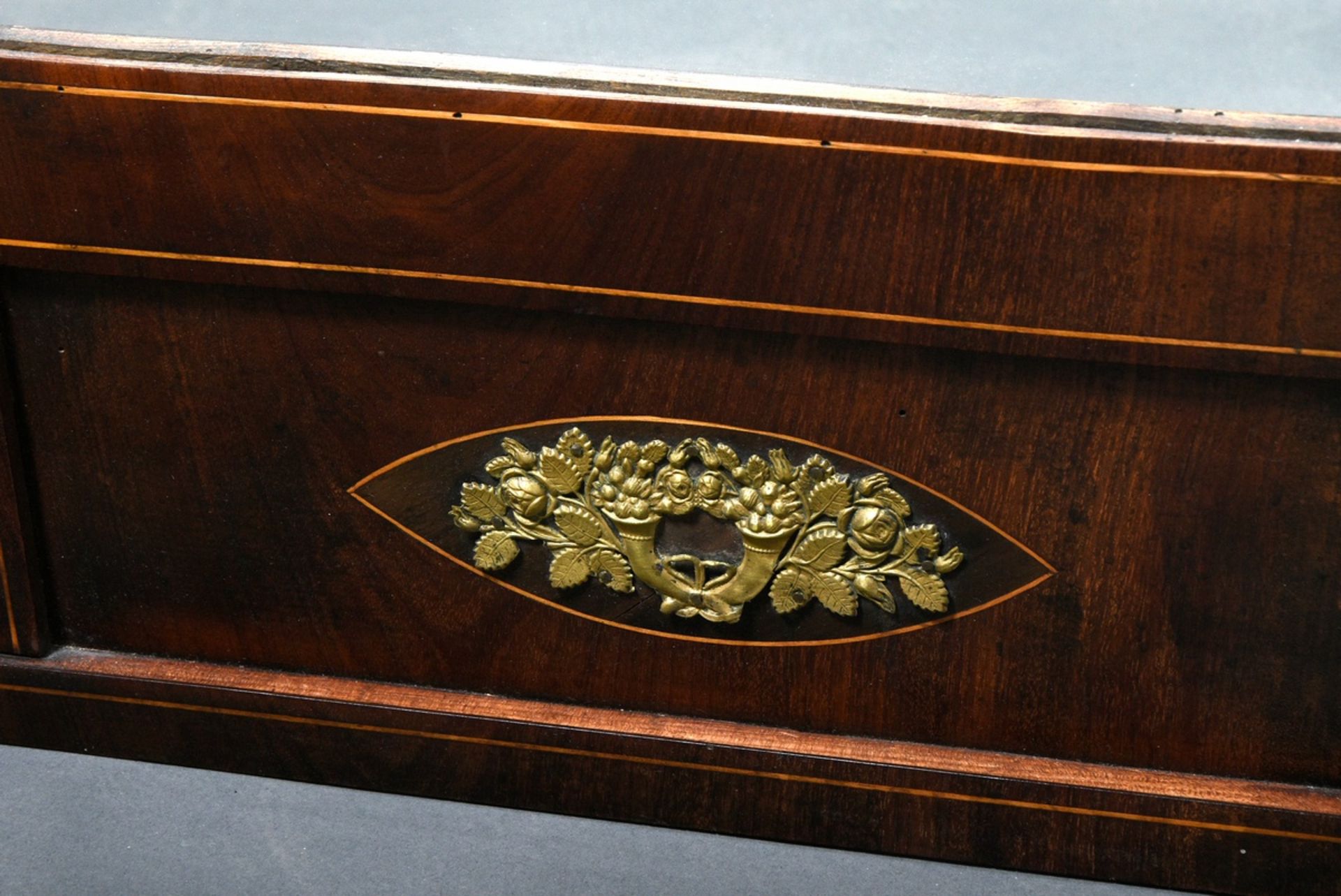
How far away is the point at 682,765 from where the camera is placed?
136cm

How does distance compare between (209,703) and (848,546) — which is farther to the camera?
(209,703)

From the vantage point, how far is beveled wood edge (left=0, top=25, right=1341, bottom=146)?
43.4 inches

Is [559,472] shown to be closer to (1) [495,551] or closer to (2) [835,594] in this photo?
(1) [495,551]

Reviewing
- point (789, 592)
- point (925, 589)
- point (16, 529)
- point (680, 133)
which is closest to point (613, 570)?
point (789, 592)

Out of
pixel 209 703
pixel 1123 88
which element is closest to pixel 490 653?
pixel 209 703

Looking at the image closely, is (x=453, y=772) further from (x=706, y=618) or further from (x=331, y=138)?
(x=331, y=138)

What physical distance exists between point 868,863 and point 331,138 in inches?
29.8

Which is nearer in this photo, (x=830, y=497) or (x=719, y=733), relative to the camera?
(x=830, y=497)

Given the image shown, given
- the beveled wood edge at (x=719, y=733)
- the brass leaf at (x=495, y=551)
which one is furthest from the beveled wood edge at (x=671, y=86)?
the beveled wood edge at (x=719, y=733)

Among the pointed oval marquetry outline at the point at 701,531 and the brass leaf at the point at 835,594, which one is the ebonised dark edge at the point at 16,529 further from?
the brass leaf at the point at 835,594

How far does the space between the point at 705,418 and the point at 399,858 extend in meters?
0.51

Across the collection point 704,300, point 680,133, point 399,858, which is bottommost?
point 399,858

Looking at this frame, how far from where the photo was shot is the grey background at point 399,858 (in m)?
1.43

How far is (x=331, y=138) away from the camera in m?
1.19
